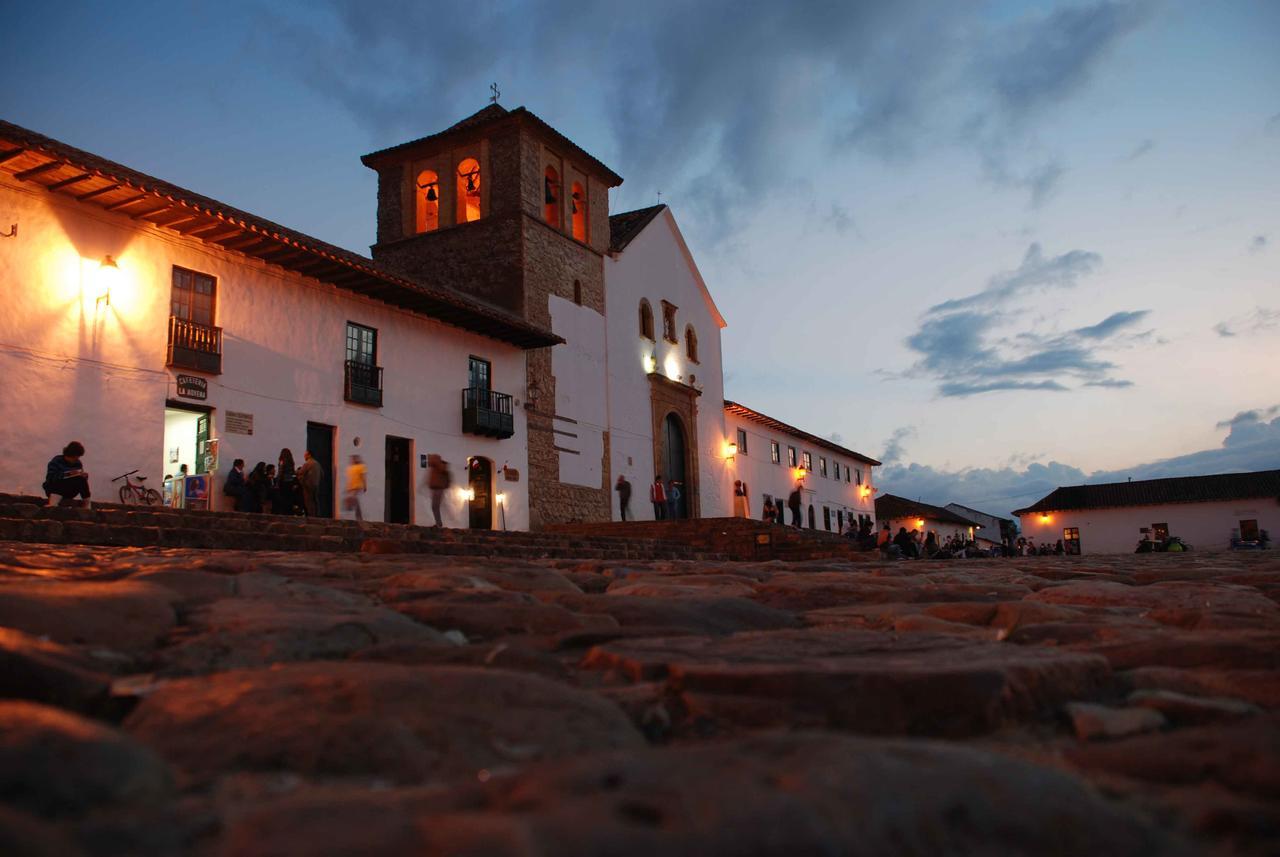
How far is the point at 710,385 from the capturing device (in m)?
29.7

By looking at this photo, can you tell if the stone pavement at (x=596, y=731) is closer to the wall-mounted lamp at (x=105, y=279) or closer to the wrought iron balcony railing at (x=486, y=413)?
the wall-mounted lamp at (x=105, y=279)

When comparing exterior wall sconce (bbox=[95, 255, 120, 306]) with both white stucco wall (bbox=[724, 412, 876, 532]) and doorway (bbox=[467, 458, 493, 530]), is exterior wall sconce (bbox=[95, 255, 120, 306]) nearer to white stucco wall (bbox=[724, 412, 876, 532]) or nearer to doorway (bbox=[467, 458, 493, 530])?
doorway (bbox=[467, 458, 493, 530])

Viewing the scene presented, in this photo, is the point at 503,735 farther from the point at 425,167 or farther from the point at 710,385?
the point at 710,385

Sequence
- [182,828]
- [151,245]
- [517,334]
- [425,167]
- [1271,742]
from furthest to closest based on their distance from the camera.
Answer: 1. [425,167]
2. [517,334]
3. [151,245]
4. [1271,742]
5. [182,828]

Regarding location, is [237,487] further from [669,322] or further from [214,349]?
[669,322]

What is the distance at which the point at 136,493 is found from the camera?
43.8ft

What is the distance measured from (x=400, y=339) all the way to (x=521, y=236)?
4767 mm

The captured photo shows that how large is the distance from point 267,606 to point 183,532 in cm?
594

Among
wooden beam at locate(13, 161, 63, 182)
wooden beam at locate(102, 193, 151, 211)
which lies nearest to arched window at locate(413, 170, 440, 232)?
wooden beam at locate(102, 193, 151, 211)

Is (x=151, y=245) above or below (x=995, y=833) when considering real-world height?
above

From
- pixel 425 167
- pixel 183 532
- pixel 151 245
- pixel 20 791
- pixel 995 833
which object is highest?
pixel 425 167

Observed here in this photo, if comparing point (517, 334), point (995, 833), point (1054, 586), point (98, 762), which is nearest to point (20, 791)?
point (98, 762)

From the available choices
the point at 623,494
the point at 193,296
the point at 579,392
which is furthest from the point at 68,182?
the point at 623,494

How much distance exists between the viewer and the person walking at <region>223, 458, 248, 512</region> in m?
14.4
